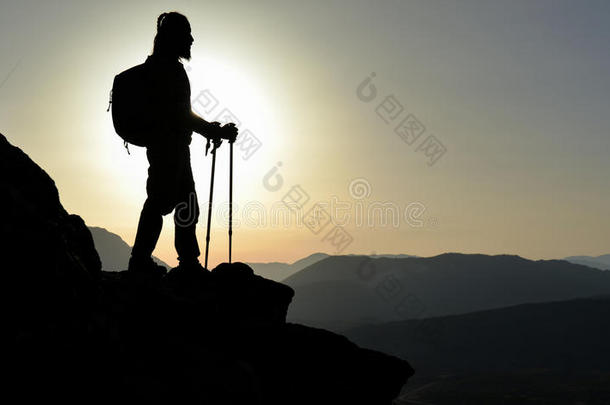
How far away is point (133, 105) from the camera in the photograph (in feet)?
26.0

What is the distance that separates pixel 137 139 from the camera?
320 inches

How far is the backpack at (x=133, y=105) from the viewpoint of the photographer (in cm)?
791

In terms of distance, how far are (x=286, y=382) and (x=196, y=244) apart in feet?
9.76

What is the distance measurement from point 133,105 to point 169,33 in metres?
1.67

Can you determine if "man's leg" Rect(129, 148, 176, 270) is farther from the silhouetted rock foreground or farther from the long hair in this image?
the long hair

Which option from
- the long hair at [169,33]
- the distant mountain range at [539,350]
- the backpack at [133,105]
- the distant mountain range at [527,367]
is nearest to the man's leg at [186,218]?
the backpack at [133,105]

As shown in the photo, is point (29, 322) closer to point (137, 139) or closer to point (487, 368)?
point (137, 139)

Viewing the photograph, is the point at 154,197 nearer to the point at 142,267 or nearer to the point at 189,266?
the point at 142,267

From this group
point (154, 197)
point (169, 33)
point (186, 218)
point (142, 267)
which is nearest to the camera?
point (154, 197)

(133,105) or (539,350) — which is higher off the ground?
(133,105)

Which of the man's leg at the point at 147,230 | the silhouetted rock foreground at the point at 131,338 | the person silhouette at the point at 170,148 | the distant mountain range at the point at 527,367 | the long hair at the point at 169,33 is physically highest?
the long hair at the point at 169,33

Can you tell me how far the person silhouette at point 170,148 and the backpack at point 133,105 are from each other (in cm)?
9

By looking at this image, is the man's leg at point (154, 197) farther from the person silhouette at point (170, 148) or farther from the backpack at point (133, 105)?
the backpack at point (133, 105)

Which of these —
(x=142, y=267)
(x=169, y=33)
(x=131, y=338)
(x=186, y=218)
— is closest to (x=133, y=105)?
(x=169, y=33)
